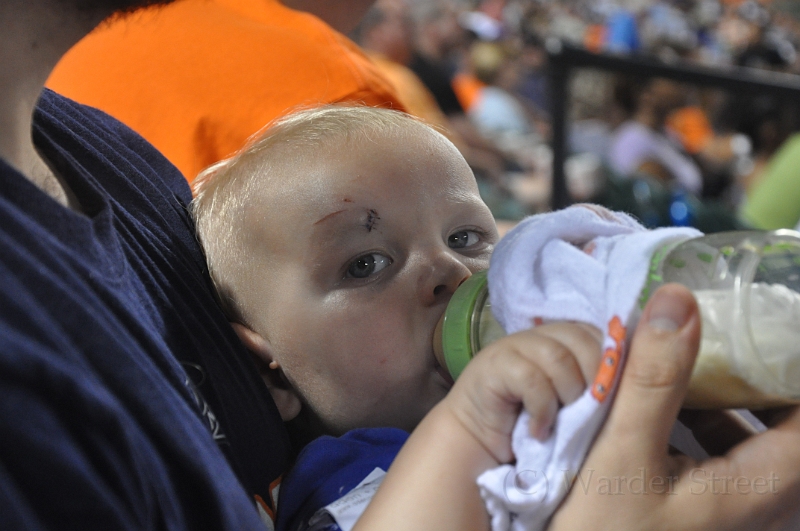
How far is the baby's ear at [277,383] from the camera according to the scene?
0.91 m

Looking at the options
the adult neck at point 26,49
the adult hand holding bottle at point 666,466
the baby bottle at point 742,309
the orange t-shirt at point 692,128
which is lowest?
the orange t-shirt at point 692,128

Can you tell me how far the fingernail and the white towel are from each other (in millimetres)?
28

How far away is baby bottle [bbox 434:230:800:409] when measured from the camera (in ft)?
1.83

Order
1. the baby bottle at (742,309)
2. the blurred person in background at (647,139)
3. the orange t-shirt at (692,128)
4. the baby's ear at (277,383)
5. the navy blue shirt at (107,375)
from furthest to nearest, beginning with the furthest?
the orange t-shirt at (692,128) < the blurred person in background at (647,139) < the baby's ear at (277,383) < the baby bottle at (742,309) < the navy blue shirt at (107,375)

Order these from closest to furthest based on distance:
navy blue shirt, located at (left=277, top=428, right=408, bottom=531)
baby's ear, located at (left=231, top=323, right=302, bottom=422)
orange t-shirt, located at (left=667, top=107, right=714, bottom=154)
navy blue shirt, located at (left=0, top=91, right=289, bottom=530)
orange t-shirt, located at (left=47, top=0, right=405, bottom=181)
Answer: navy blue shirt, located at (left=0, top=91, right=289, bottom=530)
navy blue shirt, located at (left=277, top=428, right=408, bottom=531)
baby's ear, located at (left=231, top=323, right=302, bottom=422)
orange t-shirt, located at (left=47, top=0, right=405, bottom=181)
orange t-shirt, located at (left=667, top=107, right=714, bottom=154)

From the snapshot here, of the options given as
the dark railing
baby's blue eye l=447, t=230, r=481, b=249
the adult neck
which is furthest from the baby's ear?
the dark railing

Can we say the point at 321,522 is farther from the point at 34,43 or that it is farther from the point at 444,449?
the point at 34,43

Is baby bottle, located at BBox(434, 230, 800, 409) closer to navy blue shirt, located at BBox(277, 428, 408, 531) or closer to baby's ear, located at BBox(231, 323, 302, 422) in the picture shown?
navy blue shirt, located at BBox(277, 428, 408, 531)

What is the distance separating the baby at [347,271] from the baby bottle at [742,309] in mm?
280

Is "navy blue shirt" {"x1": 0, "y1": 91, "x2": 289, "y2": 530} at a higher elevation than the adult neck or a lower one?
lower

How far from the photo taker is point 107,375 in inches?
20.2

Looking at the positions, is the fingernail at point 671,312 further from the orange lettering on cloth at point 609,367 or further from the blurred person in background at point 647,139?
the blurred person in background at point 647,139

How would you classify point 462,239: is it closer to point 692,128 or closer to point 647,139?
point 647,139

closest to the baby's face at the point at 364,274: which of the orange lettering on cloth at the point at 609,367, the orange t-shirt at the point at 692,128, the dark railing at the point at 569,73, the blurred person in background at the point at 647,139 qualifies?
the orange lettering on cloth at the point at 609,367
